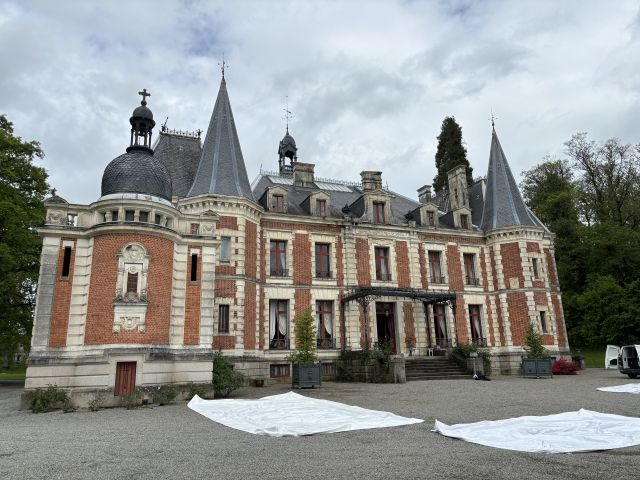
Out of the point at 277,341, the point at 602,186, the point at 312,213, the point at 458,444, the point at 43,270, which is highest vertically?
the point at 602,186

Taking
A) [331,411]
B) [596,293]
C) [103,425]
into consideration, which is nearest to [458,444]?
[331,411]

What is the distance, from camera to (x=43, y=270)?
42.8 feet

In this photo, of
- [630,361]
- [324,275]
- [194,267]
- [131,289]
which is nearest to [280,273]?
[324,275]

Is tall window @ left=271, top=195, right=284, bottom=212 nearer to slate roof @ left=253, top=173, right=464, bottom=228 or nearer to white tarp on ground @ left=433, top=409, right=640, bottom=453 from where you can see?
slate roof @ left=253, top=173, right=464, bottom=228

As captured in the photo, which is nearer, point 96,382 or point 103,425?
point 103,425

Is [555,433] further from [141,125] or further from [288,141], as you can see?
[288,141]

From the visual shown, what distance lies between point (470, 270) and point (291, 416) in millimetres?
17850

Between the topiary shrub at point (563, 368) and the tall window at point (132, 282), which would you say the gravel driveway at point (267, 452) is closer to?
the tall window at point (132, 282)

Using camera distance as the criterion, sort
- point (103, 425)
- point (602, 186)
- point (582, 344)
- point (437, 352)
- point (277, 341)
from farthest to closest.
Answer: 1. point (602, 186)
2. point (582, 344)
3. point (437, 352)
4. point (277, 341)
5. point (103, 425)

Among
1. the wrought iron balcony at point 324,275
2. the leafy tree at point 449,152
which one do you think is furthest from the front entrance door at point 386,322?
the leafy tree at point 449,152

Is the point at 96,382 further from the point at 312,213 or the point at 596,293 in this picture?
the point at 596,293

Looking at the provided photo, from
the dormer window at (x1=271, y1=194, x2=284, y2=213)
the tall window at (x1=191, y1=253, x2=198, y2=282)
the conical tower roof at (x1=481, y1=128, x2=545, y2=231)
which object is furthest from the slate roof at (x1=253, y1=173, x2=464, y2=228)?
the tall window at (x1=191, y1=253, x2=198, y2=282)

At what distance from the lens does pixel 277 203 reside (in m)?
21.9

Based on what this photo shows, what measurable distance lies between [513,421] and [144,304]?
9.68 m
